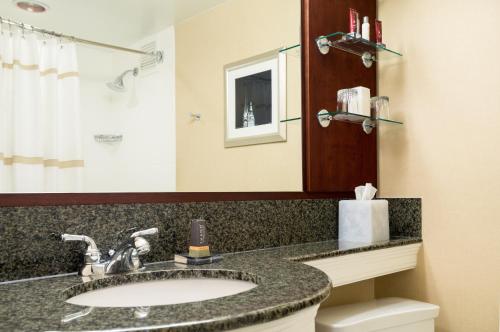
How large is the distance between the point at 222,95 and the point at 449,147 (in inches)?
40.5

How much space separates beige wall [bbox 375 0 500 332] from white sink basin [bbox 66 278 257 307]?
1168 mm

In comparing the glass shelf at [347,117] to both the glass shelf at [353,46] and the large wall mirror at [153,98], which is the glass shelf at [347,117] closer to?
the large wall mirror at [153,98]

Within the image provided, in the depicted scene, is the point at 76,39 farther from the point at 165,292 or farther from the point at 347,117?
the point at 347,117

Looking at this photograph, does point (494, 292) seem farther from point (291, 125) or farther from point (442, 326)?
point (291, 125)

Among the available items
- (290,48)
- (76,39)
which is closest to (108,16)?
(76,39)

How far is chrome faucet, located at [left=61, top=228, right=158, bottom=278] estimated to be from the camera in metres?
1.07

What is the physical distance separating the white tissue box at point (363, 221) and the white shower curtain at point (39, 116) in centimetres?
111

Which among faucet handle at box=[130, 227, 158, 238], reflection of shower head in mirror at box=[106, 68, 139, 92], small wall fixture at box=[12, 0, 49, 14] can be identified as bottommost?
faucet handle at box=[130, 227, 158, 238]

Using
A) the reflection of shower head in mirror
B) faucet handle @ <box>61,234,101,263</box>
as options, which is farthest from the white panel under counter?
the reflection of shower head in mirror

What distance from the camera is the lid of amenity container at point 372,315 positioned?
149cm

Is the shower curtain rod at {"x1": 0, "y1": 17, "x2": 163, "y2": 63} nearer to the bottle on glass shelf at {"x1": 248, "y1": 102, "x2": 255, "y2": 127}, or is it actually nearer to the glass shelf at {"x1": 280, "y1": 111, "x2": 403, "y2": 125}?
the bottle on glass shelf at {"x1": 248, "y1": 102, "x2": 255, "y2": 127}

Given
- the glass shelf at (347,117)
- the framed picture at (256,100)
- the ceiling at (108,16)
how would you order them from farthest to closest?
the glass shelf at (347,117) → the framed picture at (256,100) → the ceiling at (108,16)

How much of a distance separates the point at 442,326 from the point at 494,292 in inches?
11.5

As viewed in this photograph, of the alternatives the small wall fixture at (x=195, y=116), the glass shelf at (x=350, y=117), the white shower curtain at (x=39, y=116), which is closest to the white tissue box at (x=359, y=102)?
the glass shelf at (x=350, y=117)
